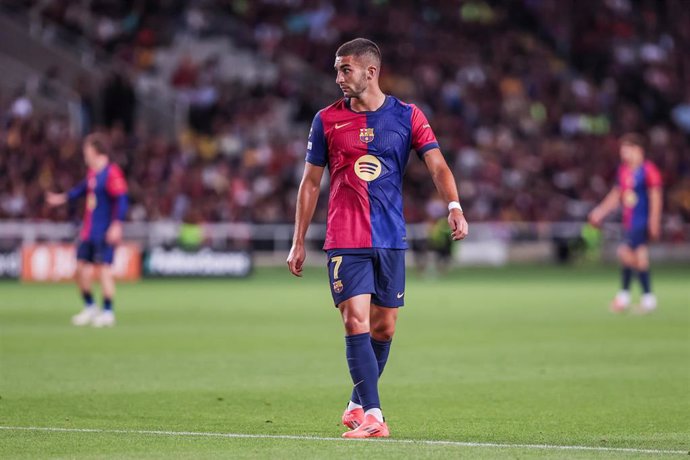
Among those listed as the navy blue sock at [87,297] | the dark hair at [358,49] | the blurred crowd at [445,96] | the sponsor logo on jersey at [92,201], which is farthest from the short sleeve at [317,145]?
the blurred crowd at [445,96]

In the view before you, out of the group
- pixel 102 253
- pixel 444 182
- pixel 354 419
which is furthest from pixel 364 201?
pixel 102 253

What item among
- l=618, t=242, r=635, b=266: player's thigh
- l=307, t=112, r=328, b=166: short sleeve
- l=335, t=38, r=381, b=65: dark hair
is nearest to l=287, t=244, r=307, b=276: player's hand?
l=307, t=112, r=328, b=166: short sleeve

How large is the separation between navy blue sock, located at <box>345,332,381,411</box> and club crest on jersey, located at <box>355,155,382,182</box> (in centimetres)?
100

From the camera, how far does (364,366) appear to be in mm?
8953

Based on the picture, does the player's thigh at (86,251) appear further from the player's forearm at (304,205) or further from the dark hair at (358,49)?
the dark hair at (358,49)

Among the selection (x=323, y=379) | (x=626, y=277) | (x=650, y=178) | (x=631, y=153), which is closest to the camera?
(x=323, y=379)

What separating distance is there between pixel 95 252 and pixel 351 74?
1102 cm

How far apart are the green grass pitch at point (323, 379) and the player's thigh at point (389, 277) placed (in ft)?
2.85

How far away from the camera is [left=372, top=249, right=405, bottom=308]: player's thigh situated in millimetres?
9062

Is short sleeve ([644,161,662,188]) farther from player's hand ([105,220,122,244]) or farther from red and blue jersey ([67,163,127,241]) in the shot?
player's hand ([105,220,122,244])

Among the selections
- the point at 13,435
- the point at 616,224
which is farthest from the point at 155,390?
the point at 616,224

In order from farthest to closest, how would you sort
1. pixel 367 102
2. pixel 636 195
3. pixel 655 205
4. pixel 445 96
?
pixel 445 96, pixel 636 195, pixel 655 205, pixel 367 102

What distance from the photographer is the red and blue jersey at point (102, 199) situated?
19172 millimetres

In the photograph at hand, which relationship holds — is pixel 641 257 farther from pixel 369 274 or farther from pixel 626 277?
pixel 369 274
